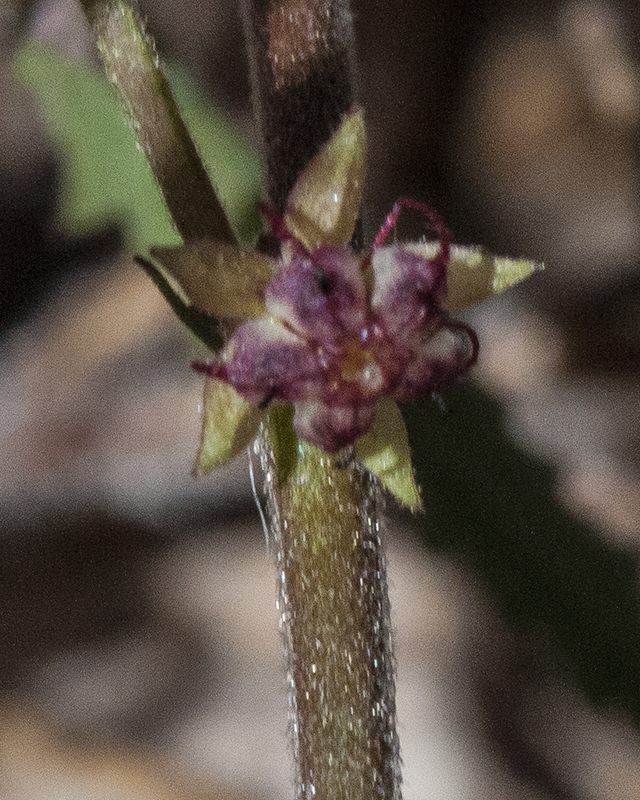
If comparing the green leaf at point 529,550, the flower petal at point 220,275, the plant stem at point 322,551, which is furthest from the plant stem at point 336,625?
the green leaf at point 529,550

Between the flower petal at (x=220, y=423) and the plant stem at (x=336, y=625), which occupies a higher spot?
the flower petal at (x=220, y=423)

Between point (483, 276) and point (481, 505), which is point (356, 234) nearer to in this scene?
point (483, 276)

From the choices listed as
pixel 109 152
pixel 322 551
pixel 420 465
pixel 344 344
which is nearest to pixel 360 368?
pixel 344 344

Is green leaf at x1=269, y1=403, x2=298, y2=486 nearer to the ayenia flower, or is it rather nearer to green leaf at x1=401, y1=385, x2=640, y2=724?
the ayenia flower

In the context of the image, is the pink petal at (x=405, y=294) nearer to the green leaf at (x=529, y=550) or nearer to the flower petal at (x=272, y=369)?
the flower petal at (x=272, y=369)

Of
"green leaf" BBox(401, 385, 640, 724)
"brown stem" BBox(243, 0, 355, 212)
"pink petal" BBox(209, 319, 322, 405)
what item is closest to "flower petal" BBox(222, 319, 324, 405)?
"pink petal" BBox(209, 319, 322, 405)

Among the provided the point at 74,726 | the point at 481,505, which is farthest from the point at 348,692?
the point at 74,726
